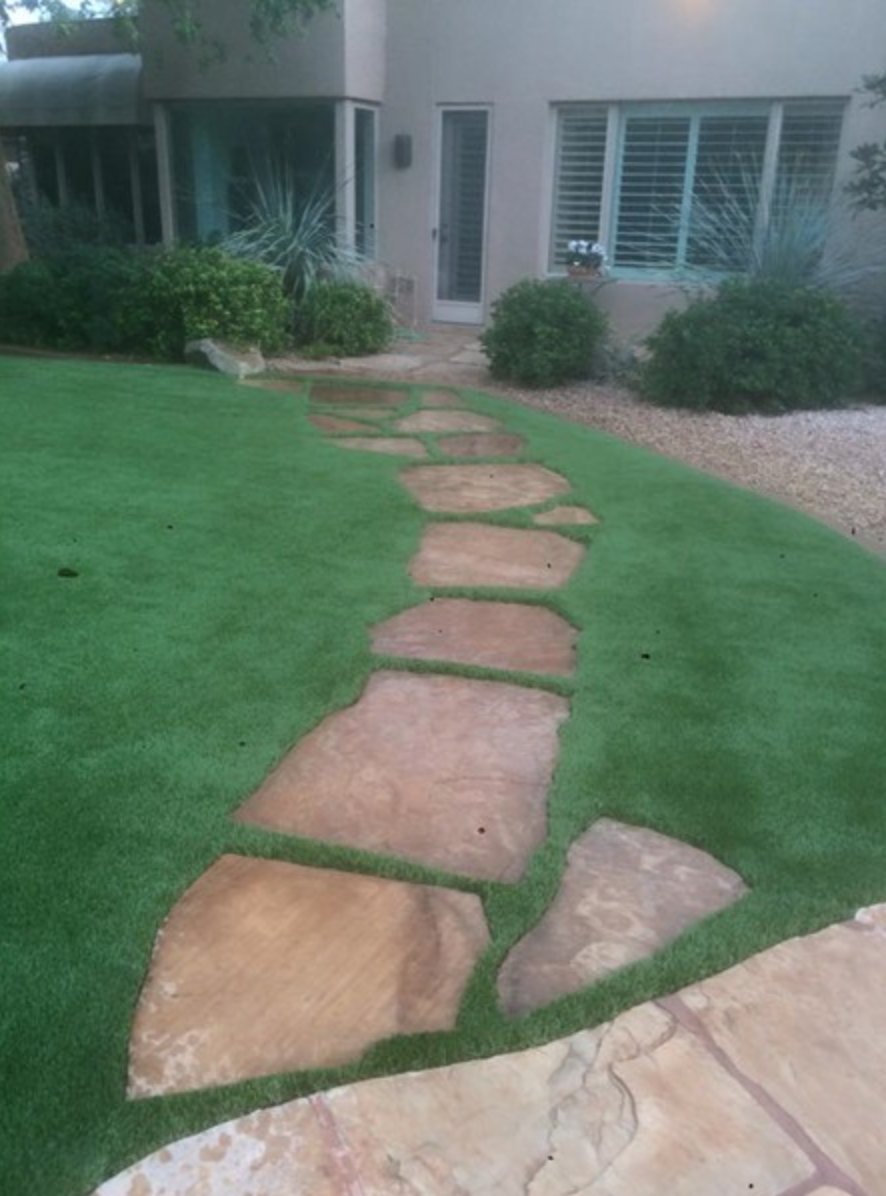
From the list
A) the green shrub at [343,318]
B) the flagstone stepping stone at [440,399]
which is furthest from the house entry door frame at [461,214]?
the flagstone stepping stone at [440,399]

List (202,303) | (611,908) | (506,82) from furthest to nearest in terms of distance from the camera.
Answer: (506,82), (202,303), (611,908)

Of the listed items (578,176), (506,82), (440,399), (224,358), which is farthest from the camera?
(578,176)

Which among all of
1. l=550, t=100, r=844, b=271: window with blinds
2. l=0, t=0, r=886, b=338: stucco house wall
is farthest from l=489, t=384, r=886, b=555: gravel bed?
l=0, t=0, r=886, b=338: stucco house wall

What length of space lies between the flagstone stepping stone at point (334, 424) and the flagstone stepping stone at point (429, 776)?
11.5 feet

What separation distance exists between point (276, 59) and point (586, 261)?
11.9 ft

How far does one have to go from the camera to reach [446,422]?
672 centimetres

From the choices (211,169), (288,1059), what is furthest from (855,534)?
(211,169)

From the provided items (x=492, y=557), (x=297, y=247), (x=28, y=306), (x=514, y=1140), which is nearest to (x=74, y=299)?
(x=28, y=306)

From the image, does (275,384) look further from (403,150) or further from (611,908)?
(611,908)

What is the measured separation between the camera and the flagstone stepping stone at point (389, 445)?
5.84 metres

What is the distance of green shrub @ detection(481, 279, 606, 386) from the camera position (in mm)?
7926

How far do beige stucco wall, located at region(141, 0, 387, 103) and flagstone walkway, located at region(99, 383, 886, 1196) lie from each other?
8.80 m

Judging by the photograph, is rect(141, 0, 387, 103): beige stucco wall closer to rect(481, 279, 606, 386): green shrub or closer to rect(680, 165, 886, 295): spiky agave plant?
rect(481, 279, 606, 386): green shrub

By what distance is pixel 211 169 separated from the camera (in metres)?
11.2
